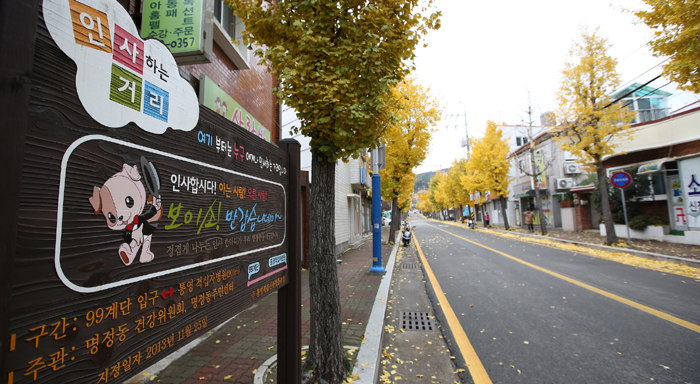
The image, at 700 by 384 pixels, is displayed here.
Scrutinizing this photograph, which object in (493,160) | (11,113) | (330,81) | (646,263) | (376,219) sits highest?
(493,160)

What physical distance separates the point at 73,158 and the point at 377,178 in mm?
8274

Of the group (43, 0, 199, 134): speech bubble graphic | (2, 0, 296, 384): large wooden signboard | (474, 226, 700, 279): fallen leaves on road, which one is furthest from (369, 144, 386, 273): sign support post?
(474, 226, 700, 279): fallen leaves on road

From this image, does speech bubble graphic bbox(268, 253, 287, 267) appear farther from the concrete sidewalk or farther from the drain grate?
the drain grate

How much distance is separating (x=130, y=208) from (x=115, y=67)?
1.73 feet

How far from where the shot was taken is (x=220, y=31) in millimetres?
5395

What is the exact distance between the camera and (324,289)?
10.7 feet

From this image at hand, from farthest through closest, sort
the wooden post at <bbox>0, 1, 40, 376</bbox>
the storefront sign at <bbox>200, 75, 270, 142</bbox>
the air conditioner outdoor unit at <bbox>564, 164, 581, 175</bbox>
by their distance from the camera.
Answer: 1. the air conditioner outdoor unit at <bbox>564, 164, 581, 175</bbox>
2. the storefront sign at <bbox>200, 75, 270, 142</bbox>
3. the wooden post at <bbox>0, 1, 40, 376</bbox>

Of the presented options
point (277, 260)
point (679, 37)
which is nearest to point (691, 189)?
point (679, 37)

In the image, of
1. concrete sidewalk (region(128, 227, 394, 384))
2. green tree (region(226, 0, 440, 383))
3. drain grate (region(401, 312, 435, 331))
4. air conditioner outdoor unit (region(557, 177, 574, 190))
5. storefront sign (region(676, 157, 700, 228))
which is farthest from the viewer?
air conditioner outdoor unit (region(557, 177, 574, 190))

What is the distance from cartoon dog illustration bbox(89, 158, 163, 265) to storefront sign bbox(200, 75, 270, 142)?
11.0 feet

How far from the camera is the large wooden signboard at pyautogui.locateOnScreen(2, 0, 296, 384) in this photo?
34.5 inches

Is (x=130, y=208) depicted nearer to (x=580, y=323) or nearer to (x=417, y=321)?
(x=417, y=321)

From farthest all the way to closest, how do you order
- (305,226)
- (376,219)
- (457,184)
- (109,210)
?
(457,184) < (376,219) < (305,226) < (109,210)

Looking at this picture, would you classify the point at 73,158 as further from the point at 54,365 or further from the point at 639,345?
the point at 639,345
